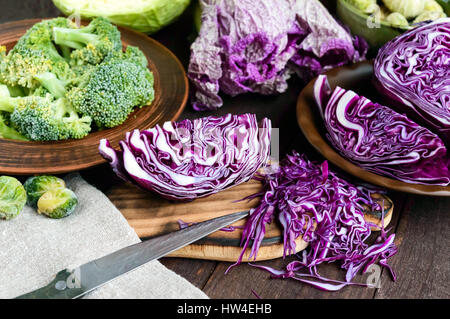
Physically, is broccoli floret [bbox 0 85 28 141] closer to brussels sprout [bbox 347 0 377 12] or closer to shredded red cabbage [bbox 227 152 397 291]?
shredded red cabbage [bbox 227 152 397 291]

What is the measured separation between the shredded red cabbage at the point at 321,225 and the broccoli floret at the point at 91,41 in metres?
0.85

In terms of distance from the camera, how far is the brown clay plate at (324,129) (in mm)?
1525

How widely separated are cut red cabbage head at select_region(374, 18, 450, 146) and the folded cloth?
981 mm

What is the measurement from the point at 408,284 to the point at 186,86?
1063 millimetres

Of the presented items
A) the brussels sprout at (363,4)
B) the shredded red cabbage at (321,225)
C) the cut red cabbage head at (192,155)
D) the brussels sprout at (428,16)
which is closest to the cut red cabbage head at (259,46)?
the brussels sprout at (363,4)

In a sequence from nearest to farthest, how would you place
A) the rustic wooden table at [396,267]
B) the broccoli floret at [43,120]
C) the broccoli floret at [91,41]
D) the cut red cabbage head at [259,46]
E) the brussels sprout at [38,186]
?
the rustic wooden table at [396,267] < the brussels sprout at [38,186] < the broccoli floret at [43,120] < the broccoli floret at [91,41] < the cut red cabbage head at [259,46]

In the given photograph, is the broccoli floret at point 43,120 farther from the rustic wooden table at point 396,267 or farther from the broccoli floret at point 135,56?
the broccoli floret at point 135,56

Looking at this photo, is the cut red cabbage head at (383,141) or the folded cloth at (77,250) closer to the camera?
the folded cloth at (77,250)

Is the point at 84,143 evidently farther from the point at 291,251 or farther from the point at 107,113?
the point at 291,251

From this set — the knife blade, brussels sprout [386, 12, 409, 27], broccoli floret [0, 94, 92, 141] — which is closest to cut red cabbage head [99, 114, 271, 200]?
the knife blade

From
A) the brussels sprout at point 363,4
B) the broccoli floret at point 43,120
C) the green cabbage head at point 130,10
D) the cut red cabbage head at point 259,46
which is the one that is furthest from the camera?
the green cabbage head at point 130,10

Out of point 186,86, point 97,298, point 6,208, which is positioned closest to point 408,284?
point 97,298

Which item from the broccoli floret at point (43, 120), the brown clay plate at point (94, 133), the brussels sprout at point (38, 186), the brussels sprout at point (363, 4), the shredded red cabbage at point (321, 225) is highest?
the brussels sprout at point (363, 4)

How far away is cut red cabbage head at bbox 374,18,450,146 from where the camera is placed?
5.45ft
